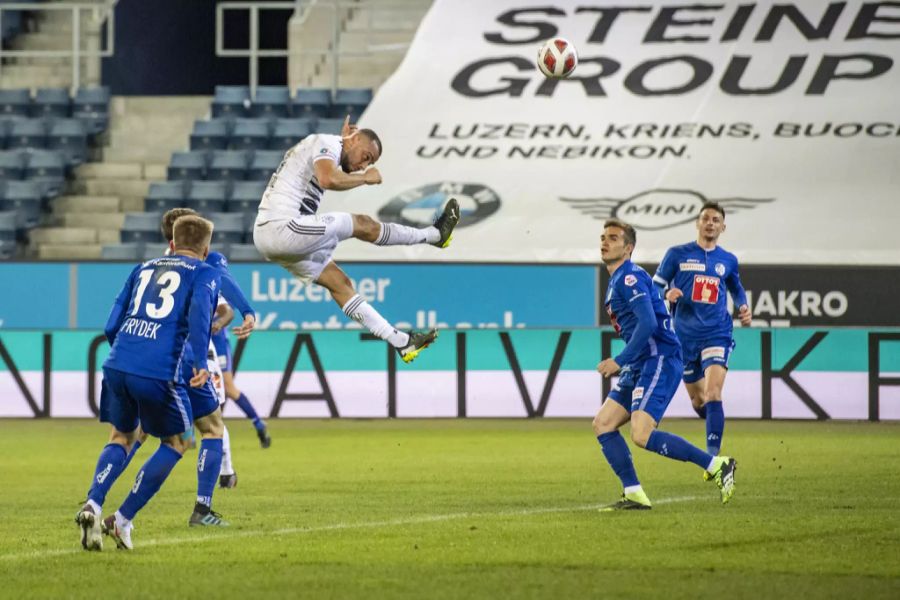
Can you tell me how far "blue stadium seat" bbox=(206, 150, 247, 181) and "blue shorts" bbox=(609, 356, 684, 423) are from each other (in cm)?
1377

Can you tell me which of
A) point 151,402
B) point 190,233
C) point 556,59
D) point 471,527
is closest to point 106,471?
point 151,402

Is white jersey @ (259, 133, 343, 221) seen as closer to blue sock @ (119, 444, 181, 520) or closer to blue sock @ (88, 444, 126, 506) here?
blue sock @ (88, 444, 126, 506)

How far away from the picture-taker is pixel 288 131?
2275 cm

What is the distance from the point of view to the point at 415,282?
19.0 metres

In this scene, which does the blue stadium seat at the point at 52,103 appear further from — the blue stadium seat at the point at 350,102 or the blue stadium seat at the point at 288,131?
the blue stadium seat at the point at 350,102

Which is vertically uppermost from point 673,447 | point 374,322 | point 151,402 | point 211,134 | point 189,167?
point 211,134

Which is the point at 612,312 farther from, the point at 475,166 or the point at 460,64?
the point at 460,64

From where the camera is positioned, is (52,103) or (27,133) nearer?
(27,133)

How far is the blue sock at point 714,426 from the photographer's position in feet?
38.5

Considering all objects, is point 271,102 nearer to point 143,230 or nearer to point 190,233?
point 143,230

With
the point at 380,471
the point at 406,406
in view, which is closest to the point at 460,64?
the point at 406,406

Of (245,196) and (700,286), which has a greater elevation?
(245,196)

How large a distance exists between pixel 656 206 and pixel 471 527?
12.5m

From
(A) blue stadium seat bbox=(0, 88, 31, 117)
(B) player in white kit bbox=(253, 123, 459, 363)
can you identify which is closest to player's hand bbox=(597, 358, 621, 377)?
(B) player in white kit bbox=(253, 123, 459, 363)
